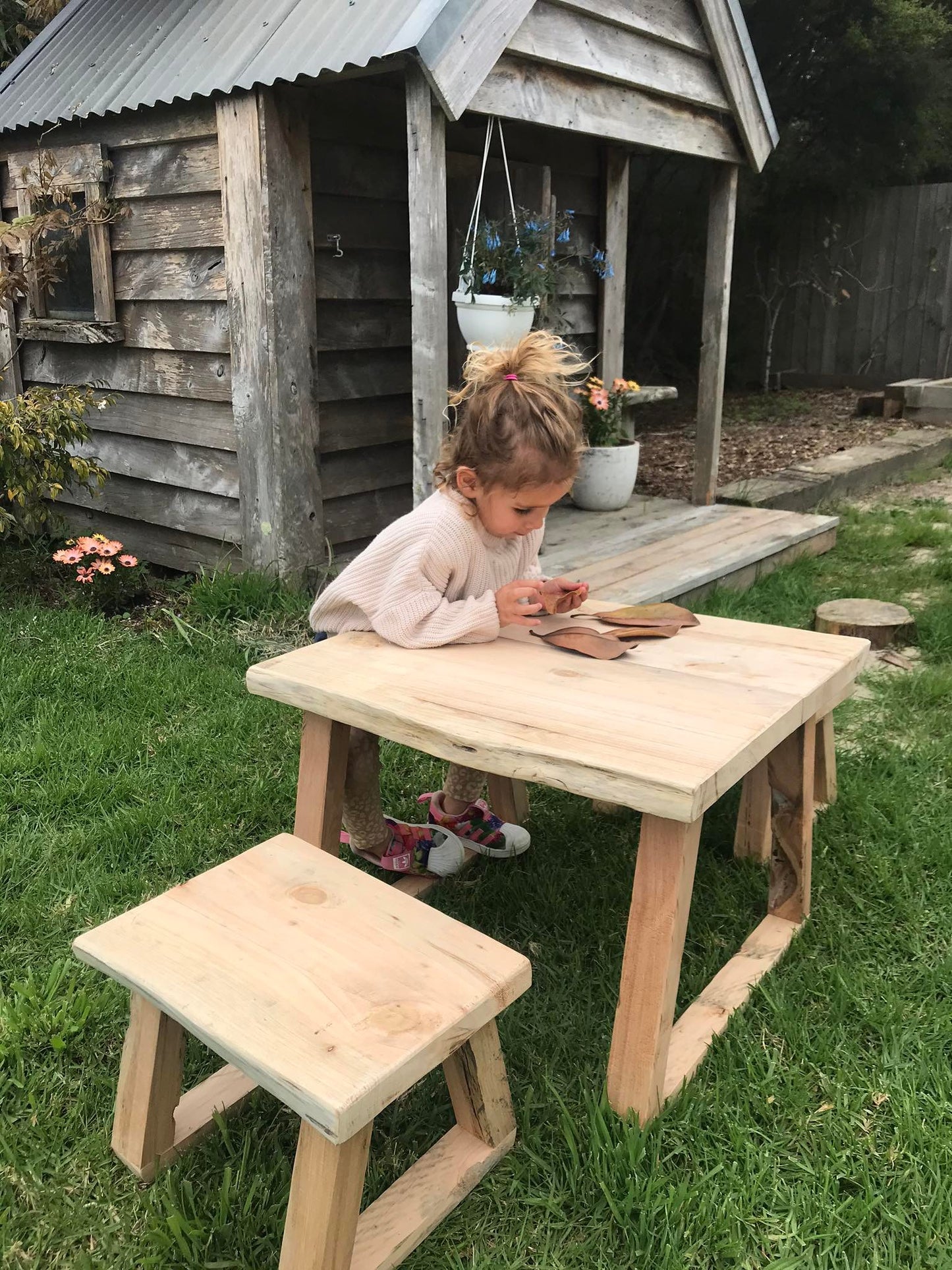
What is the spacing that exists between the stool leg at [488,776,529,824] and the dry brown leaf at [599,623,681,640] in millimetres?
663

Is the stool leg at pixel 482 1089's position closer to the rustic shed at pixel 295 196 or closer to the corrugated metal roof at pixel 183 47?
the rustic shed at pixel 295 196

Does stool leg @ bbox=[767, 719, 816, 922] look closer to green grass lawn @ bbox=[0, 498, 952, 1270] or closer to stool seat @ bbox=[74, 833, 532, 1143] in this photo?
green grass lawn @ bbox=[0, 498, 952, 1270]

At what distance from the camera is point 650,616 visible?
232cm

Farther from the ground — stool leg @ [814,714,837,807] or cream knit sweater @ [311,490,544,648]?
cream knit sweater @ [311,490,544,648]

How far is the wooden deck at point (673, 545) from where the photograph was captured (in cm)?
442

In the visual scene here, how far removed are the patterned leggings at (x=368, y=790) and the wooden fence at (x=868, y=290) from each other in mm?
10100

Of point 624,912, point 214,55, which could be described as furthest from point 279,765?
point 214,55

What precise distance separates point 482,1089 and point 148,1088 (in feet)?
1.79

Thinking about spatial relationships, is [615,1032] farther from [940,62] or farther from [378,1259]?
[940,62]

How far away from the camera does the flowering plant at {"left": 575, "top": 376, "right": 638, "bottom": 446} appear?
5699mm

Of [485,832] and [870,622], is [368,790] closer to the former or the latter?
[485,832]

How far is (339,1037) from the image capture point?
52.9 inches

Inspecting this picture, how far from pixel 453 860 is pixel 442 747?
0.91 m

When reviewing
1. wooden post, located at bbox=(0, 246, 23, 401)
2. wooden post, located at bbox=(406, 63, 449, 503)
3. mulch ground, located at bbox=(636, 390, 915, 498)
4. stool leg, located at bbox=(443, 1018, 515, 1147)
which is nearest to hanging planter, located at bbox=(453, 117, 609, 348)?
wooden post, located at bbox=(406, 63, 449, 503)
